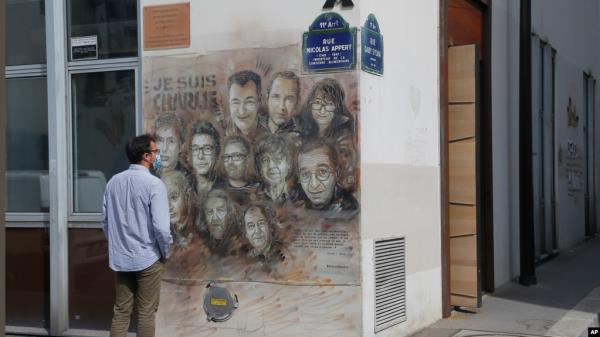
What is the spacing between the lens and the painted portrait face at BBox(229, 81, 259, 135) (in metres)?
6.95

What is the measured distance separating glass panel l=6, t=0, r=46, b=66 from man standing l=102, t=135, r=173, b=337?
2440mm

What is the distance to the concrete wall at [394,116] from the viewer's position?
6750 millimetres

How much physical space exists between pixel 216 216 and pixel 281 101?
1147 mm

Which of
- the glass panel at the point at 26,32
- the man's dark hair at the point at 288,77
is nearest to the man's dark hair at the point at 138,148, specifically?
the man's dark hair at the point at 288,77

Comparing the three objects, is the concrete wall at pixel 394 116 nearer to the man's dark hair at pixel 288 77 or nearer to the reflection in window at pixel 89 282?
the man's dark hair at pixel 288 77

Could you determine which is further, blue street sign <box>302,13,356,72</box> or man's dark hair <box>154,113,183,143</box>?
man's dark hair <box>154,113,183,143</box>

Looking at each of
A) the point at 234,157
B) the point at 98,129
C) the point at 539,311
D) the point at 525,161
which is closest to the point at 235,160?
the point at 234,157

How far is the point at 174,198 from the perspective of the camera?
7254 mm

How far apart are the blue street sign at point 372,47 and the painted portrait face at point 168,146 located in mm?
1818

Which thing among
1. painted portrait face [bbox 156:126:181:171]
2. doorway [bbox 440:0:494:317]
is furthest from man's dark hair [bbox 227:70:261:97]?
doorway [bbox 440:0:494:317]

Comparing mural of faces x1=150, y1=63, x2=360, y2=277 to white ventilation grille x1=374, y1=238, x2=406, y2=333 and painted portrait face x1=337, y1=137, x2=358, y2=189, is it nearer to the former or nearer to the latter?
painted portrait face x1=337, y1=137, x2=358, y2=189

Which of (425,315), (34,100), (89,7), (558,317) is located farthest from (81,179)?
(558,317)

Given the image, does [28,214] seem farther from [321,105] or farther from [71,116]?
[321,105]

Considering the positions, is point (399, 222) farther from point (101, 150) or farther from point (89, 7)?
point (89, 7)
